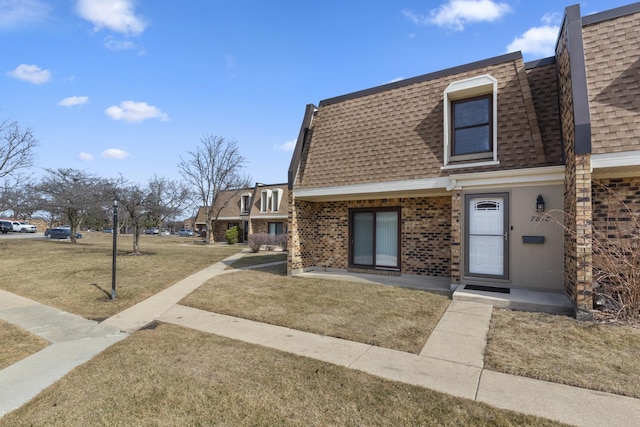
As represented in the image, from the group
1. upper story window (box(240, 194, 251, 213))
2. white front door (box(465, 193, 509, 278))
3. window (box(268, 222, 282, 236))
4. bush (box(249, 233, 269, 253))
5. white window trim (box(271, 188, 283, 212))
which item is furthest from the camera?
upper story window (box(240, 194, 251, 213))

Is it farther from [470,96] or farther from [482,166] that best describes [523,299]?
[470,96]

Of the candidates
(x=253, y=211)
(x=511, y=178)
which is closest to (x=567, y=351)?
(x=511, y=178)

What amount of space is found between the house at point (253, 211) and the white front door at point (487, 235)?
706 inches

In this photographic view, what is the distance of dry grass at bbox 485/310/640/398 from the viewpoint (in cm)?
372

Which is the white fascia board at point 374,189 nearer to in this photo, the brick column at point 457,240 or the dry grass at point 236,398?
the brick column at point 457,240

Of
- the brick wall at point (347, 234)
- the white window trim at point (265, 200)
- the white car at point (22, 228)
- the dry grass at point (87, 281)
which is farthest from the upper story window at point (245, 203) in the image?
the white car at point (22, 228)

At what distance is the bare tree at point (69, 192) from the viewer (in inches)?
798

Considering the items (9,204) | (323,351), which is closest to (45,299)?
(323,351)

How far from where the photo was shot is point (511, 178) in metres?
7.51

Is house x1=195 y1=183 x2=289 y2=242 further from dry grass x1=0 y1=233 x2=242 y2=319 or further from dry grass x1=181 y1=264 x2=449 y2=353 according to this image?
dry grass x1=181 y1=264 x2=449 y2=353

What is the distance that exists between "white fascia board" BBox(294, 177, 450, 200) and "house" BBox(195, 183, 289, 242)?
47.4 feet

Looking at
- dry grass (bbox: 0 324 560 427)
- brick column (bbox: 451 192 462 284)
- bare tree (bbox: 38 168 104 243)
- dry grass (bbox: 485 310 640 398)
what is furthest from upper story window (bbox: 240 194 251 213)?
dry grass (bbox: 485 310 640 398)

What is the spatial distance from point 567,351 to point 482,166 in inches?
185

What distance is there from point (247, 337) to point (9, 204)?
2396 cm
